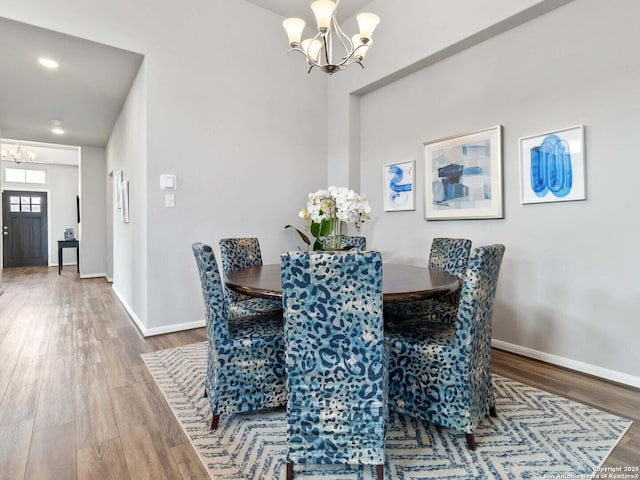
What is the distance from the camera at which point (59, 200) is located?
9164 mm

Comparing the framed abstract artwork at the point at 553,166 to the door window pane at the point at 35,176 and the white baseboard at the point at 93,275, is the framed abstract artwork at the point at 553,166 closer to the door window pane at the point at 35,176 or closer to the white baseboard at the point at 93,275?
the white baseboard at the point at 93,275

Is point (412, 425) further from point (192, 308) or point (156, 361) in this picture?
point (192, 308)

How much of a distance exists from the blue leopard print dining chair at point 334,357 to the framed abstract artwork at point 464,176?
6.95 ft

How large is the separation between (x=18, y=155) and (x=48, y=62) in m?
5.15

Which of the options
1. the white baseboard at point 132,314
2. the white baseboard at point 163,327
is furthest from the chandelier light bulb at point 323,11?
the white baseboard at point 132,314

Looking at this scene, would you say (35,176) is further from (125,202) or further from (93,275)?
→ (125,202)

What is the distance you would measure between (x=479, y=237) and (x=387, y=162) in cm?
139

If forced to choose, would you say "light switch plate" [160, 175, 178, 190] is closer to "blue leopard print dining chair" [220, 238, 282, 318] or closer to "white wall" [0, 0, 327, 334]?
"white wall" [0, 0, 327, 334]

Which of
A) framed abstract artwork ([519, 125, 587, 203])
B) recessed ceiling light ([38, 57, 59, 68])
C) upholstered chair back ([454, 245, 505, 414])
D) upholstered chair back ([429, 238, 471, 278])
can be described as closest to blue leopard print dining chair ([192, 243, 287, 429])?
upholstered chair back ([454, 245, 505, 414])

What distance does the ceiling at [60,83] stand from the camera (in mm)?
3006

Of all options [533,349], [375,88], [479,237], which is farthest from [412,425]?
[375,88]

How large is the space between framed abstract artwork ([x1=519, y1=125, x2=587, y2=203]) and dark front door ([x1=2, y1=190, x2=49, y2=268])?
35.6 feet

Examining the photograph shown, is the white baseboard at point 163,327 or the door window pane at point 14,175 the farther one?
the door window pane at point 14,175

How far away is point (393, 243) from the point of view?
3896mm
